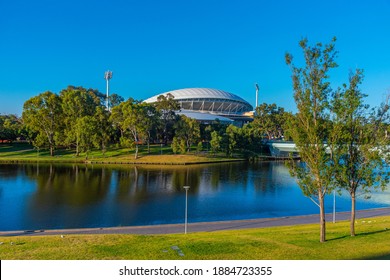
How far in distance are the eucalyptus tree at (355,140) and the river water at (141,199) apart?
12031 millimetres

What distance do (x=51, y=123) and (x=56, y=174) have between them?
2890 cm

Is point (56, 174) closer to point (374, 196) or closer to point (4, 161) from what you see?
point (4, 161)

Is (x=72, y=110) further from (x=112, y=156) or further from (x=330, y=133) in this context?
(x=330, y=133)

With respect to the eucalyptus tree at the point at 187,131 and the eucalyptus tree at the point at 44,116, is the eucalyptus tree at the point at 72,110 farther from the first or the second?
the eucalyptus tree at the point at 187,131

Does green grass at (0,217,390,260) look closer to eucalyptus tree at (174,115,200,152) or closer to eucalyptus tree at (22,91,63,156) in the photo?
eucalyptus tree at (174,115,200,152)

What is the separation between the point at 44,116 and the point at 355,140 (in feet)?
233

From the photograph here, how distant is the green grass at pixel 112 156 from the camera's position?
6562 centimetres

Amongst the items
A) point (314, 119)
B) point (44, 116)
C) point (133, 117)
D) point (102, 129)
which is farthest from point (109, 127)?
point (314, 119)

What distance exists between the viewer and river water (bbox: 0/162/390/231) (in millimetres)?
24094

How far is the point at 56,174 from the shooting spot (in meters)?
49.1

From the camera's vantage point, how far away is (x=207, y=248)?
12.0 metres

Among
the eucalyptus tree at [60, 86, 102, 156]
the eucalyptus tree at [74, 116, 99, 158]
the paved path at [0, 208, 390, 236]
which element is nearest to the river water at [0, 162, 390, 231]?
the paved path at [0, 208, 390, 236]

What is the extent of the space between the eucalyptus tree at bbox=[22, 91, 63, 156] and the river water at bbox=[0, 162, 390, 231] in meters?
25.5
